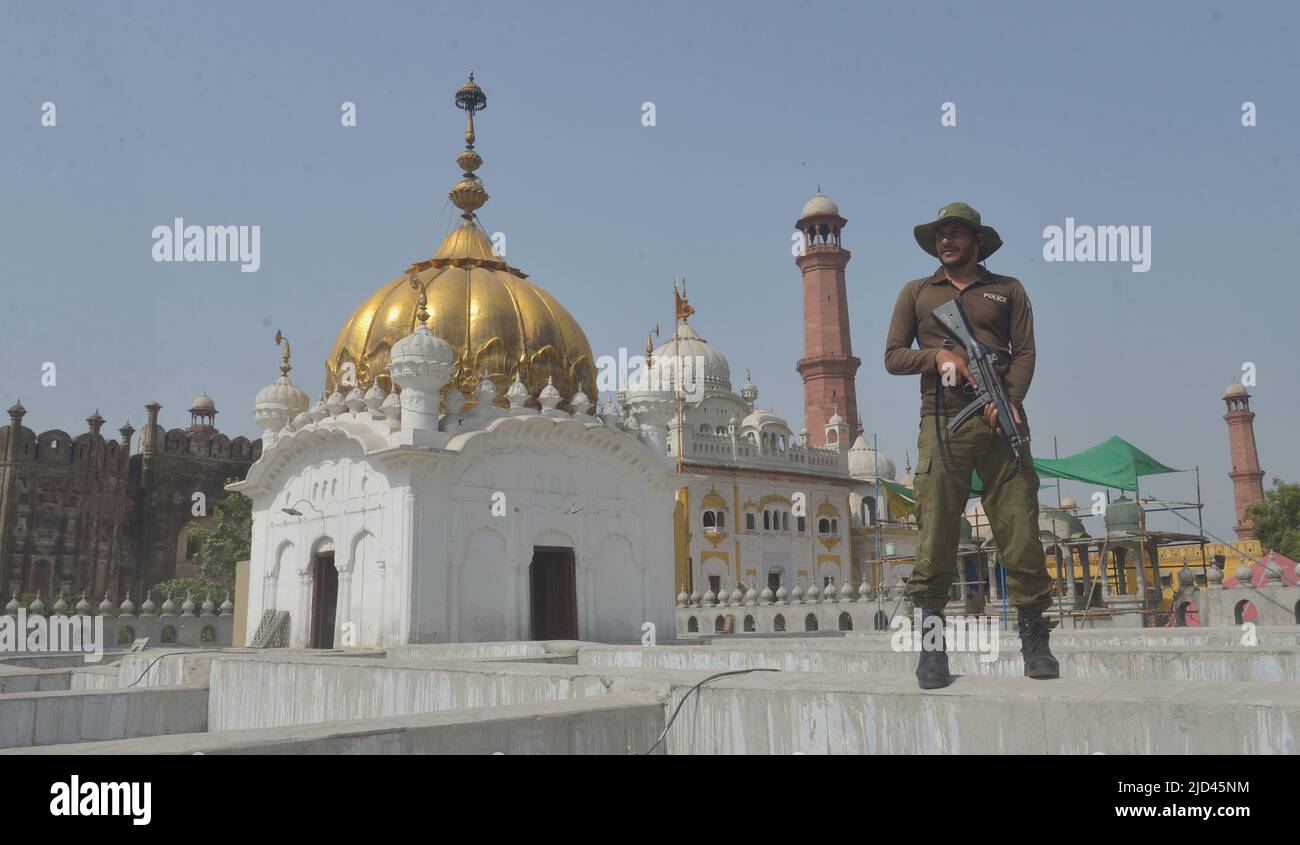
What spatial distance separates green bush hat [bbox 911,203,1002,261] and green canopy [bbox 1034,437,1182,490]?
1772cm

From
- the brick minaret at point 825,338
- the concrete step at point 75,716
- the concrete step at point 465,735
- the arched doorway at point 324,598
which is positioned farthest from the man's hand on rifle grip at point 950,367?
the brick minaret at point 825,338

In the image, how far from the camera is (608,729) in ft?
15.1

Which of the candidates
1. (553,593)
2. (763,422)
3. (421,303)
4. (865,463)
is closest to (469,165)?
(421,303)

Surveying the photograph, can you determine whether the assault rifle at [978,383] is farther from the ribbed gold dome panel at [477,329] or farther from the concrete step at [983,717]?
the ribbed gold dome panel at [477,329]

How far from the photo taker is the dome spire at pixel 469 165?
2141 centimetres

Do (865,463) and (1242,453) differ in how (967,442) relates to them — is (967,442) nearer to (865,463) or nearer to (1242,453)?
(865,463)

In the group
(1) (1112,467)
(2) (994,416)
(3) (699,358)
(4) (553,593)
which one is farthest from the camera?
(3) (699,358)

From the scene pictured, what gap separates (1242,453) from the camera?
54.6 metres

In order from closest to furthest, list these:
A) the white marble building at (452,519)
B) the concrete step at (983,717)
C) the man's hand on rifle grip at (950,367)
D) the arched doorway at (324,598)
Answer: the concrete step at (983,717) → the man's hand on rifle grip at (950,367) → the white marble building at (452,519) → the arched doorway at (324,598)

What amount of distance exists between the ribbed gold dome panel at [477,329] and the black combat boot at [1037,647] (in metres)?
14.1

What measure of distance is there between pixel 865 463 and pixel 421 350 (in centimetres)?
3229

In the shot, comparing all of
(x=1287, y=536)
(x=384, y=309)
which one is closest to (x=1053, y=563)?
(x=1287, y=536)
